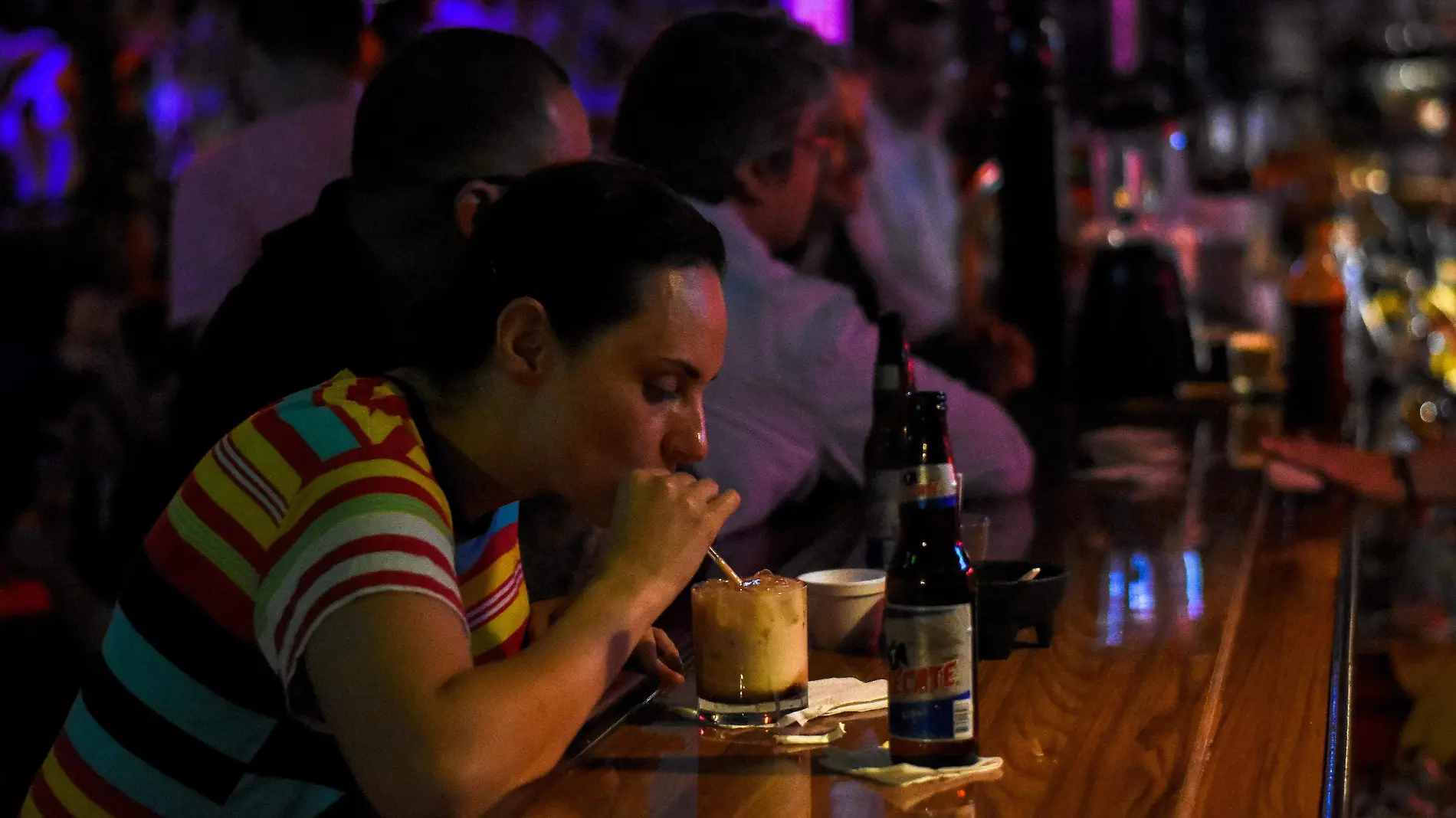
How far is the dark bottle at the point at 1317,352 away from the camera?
3.65 m

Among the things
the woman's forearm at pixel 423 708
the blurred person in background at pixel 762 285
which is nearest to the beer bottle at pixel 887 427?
the blurred person in background at pixel 762 285

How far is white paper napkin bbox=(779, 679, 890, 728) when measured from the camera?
54.3 inches

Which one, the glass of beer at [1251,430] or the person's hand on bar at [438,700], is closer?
the person's hand on bar at [438,700]

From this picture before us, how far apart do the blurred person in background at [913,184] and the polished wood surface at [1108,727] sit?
7.73ft

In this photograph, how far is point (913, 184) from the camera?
17.8ft

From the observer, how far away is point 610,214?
4.14 ft

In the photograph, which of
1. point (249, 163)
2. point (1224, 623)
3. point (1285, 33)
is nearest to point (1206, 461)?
point (1224, 623)

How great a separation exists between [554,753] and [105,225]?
490 cm

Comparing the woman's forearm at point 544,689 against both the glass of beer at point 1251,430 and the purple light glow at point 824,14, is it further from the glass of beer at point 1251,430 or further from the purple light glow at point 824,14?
the purple light glow at point 824,14

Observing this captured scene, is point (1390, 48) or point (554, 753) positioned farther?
point (1390, 48)

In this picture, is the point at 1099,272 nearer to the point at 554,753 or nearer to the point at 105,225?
the point at 554,753

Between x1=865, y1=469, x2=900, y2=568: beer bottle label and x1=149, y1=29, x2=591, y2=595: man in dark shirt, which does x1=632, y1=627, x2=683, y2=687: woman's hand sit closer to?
x1=865, y1=469, x2=900, y2=568: beer bottle label

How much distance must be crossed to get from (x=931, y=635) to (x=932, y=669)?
0.09 ft

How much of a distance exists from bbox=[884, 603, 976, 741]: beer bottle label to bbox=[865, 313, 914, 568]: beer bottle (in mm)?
714
